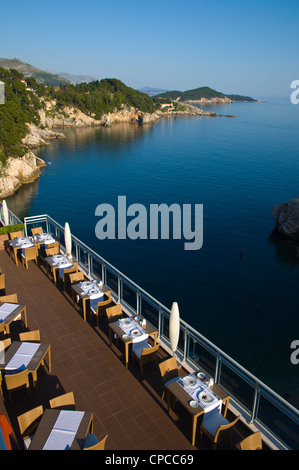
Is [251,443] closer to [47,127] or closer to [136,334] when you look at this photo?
[136,334]

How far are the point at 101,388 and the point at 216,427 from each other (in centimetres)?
274

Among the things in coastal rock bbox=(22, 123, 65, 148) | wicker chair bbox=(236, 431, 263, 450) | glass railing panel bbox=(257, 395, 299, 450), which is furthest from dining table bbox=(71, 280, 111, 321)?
coastal rock bbox=(22, 123, 65, 148)

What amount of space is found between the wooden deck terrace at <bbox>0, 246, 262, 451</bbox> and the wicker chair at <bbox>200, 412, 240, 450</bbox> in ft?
1.08

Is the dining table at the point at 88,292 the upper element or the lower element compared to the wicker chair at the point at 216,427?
upper

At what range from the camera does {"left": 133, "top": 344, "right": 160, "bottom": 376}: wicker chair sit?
7.77m

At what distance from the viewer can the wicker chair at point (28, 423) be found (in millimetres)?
5738

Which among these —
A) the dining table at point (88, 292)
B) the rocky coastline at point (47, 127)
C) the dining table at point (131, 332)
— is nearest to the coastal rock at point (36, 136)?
the rocky coastline at point (47, 127)

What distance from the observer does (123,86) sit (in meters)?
144

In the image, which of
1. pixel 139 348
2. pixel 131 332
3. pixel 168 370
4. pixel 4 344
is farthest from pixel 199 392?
pixel 4 344

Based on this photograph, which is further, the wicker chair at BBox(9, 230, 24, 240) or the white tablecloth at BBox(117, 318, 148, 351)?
the wicker chair at BBox(9, 230, 24, 240)

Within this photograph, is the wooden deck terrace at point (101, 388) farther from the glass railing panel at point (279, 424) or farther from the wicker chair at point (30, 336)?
the glass railing panel at point (279, 424)

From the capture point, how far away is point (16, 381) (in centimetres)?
686

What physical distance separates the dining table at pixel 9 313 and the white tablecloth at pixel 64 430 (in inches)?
147

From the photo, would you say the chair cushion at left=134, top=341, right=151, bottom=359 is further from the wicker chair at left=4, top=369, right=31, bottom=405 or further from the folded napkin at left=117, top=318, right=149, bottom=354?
the wicker chair at left=4, top=369, right=31, bottom=405
